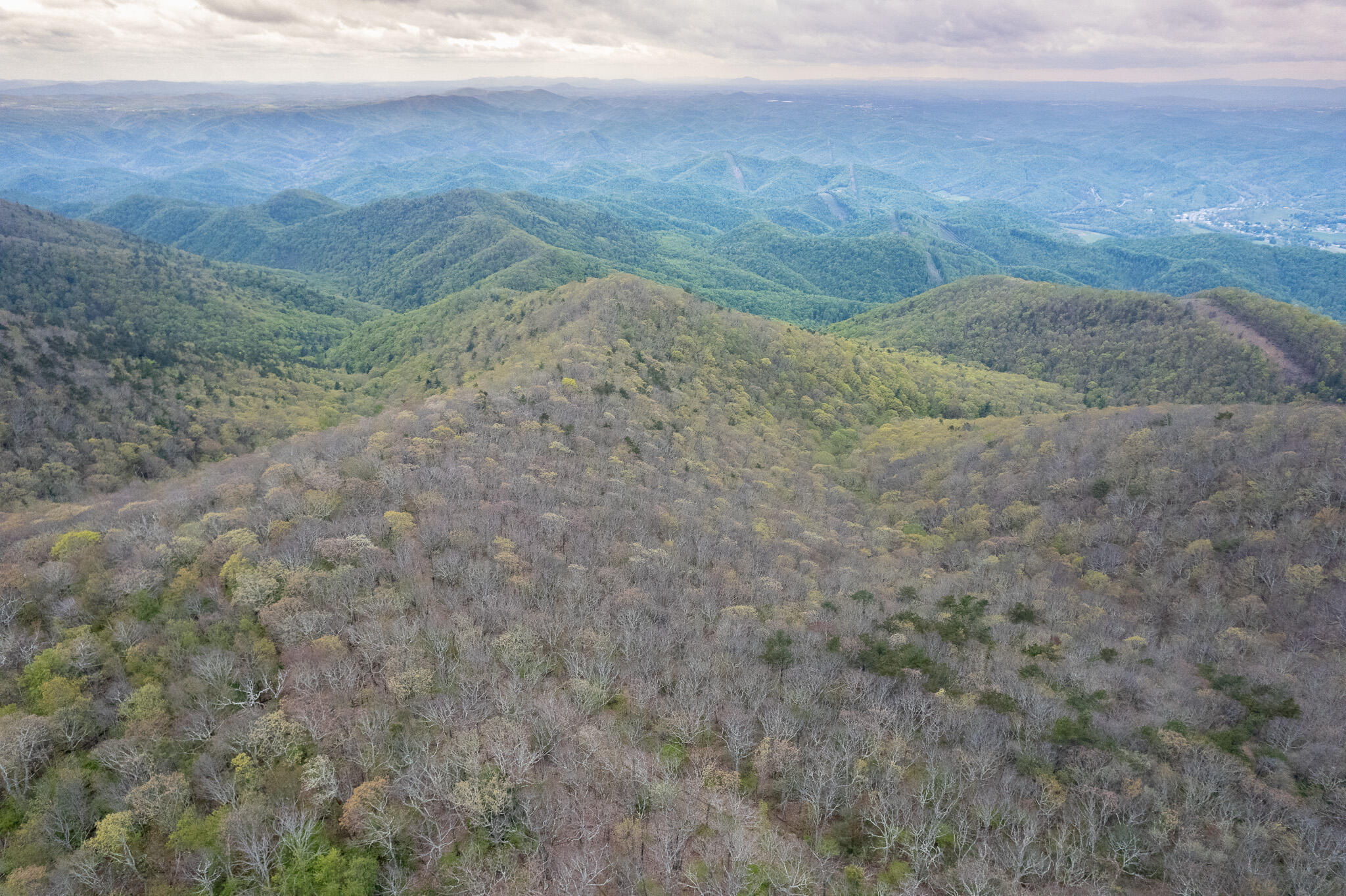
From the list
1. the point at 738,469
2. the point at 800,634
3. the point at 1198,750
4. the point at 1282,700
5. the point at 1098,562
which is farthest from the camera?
the point at 738,469

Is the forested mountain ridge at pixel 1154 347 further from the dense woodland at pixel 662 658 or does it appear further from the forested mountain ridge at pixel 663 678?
the forested mountain ridge at pixel 663 678

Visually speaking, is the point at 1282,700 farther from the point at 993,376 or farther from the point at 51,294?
the point at 51,294

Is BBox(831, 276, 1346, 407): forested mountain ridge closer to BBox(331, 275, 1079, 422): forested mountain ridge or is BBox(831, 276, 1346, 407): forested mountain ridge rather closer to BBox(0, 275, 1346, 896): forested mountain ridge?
BBox(331, 275, 1079, 422): forested mountain ridge

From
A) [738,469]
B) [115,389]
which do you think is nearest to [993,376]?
[738,469]

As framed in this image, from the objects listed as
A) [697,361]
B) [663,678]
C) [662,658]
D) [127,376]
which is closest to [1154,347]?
[697,361]

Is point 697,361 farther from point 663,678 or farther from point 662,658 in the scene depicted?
point 663,678

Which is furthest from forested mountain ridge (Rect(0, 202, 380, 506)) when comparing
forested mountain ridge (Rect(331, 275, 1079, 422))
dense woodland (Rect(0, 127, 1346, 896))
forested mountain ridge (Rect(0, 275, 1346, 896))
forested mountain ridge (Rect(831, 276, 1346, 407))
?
forested mountain ridge (Rect(831, 276, 1346, 407))

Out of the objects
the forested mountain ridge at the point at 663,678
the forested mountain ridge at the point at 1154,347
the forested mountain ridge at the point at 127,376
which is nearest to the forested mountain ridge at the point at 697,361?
the forested mountain ridge at the point at 1154,347
